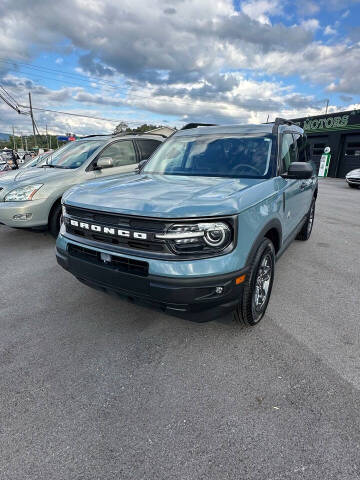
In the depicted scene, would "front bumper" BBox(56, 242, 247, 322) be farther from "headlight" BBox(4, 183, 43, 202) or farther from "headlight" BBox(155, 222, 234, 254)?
"headlight" BBox(4, 183, 43, 202)

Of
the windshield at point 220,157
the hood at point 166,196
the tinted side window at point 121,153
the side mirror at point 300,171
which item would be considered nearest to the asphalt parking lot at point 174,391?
the hood at point 166,196

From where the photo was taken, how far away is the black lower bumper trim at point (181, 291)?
2.10 meters

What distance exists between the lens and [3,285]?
3.83m

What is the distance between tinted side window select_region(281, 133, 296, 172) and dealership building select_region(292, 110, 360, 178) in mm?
19407

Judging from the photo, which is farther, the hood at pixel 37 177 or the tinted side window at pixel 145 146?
the tinted side window at pixel 145 146

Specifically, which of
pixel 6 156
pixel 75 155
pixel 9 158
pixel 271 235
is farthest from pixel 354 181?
pixel 6 156

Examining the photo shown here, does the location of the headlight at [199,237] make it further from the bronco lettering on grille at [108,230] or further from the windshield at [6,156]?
the windshield at [6,156]

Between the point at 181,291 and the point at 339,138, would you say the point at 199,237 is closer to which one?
the point at 181,291

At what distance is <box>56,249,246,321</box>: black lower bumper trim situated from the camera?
2.10 metres

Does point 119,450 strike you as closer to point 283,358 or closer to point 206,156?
point 283,358

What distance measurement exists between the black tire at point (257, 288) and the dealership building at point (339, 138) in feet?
68.6

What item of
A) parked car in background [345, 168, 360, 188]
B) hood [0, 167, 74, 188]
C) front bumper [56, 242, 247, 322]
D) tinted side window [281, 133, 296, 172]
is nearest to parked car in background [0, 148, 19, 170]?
hood [0, 167, 74, 188]

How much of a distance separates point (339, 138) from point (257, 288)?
2391 cm

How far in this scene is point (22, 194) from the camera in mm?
4926
